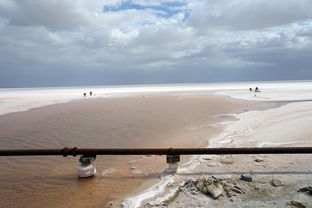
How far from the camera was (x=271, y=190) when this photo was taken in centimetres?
500

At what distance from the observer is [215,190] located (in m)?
4.96

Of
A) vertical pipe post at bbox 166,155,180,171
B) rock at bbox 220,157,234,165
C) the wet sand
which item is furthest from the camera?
rock at bbox 220,157,234,165

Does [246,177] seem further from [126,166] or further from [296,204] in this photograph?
[126,166]

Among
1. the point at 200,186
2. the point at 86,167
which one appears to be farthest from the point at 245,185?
the point at 86,167

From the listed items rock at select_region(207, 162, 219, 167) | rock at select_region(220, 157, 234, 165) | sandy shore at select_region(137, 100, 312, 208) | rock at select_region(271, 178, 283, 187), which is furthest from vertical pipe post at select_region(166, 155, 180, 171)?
rock at select_region(271, 178, 283, 187)

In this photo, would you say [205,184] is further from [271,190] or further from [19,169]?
[19,169]

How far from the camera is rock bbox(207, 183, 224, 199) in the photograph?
484 cm

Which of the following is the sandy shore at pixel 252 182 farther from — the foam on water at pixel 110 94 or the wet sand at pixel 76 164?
the foam on water at pixel 110 94

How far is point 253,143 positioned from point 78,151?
561 centimetres

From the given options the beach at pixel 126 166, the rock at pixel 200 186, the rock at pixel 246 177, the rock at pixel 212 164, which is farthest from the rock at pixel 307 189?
the rock at pixel 212 164

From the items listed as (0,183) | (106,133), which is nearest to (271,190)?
(0,183)

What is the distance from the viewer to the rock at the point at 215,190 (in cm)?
484

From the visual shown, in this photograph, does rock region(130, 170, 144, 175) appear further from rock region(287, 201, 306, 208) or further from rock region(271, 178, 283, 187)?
rock region(287, 201, 306, 208)

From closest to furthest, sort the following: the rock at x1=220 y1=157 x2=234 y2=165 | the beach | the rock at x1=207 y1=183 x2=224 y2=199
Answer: the rock at x1=207 y1=183 x2=224 y2=199 < the beach < the rock at x1=220 y1=157 x2=234 y2=165
